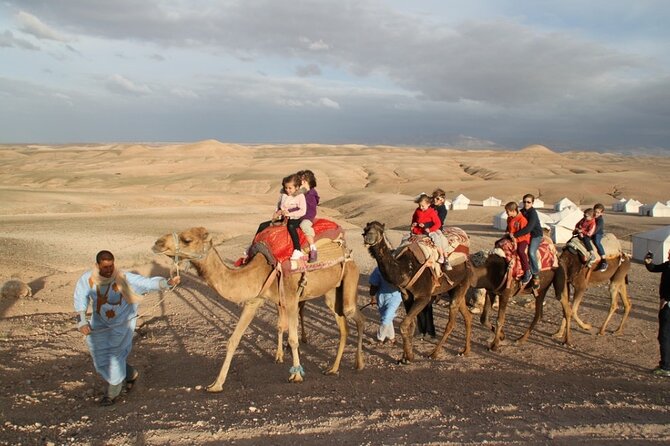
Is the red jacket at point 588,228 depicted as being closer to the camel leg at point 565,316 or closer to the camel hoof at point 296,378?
the camel leg at point 565,316

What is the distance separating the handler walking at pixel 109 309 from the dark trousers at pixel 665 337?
24.5 ft

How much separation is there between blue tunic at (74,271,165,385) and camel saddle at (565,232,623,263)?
Answer: 27.6ft

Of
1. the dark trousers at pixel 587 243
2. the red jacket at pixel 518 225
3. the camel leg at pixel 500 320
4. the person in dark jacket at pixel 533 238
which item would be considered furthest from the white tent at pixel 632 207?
the camel leg at pixel 500 320

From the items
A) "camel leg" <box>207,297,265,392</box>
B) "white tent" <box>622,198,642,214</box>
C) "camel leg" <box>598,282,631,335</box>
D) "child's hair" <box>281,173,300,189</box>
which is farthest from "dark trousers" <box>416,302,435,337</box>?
"white tent" <box>622,198,642,214</box>

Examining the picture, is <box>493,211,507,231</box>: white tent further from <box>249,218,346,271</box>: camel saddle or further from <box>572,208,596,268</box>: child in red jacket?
<box>249,218,346,271</box>: camel saddle

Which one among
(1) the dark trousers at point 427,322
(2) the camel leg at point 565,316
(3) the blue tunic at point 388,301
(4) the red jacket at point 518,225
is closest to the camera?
(3) the blue tunic at point 388,301

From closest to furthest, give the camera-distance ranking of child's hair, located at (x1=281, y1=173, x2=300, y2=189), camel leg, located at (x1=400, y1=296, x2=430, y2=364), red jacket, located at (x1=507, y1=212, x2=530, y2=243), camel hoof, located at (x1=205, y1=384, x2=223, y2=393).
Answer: camel hoof, located at (x1=205, y1=384, x2=223, y2=393) < child's hair, located at (x1=281, y1=173, x2=300, y2=189) < camel leg, located at (x1=400, y1=296, x2=430, y2=364) < red jacket, located at (x1=507, y1=212, x2=530, y2=243)

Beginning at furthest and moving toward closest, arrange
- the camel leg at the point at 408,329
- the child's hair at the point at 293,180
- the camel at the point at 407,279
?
the camel leg at the point at 408,329
the camel at the point at 407,279
the child's hair at the point at 293,180

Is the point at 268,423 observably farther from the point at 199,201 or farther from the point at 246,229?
the point at 199,201

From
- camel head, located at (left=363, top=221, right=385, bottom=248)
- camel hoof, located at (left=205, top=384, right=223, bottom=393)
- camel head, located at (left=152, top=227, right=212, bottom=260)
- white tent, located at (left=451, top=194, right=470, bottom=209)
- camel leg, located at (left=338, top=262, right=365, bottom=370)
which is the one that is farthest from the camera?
white tent, located at (left=451, top=194, right=470, bottom=209)

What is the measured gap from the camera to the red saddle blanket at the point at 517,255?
9.94 metres

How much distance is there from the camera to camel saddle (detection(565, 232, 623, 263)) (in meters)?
10.7

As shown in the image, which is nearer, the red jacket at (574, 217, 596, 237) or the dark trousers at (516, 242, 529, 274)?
the dark trousers at (516, 242, 529, 274)

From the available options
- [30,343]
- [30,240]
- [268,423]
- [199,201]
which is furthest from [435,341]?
[199,201]
